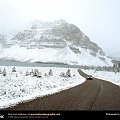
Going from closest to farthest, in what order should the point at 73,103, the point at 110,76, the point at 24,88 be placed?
1. the point at 73,103
2. the point at 24,88
3. the point at 110,76

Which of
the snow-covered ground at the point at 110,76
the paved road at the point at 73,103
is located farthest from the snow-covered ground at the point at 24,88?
the snow-covered ground at the point at 110,76

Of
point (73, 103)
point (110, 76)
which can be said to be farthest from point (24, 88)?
point (110, 76)

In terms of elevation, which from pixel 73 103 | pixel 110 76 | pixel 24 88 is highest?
pixel 73 103

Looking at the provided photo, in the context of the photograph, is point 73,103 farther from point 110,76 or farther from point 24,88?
point 110,76

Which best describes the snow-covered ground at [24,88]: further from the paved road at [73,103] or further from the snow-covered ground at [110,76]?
the snow-covered ground at [110,76]

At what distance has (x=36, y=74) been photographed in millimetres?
65750

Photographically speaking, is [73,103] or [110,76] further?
[110,76]

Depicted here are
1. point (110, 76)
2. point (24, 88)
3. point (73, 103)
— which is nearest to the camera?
point (73, 103)

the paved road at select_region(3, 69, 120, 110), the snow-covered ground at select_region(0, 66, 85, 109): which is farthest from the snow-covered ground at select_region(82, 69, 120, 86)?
the paved road at select_region(3, 69, 120, 110)
